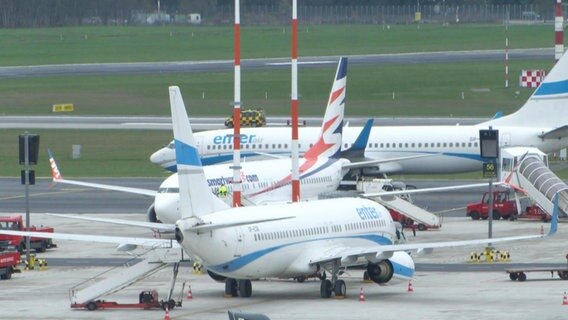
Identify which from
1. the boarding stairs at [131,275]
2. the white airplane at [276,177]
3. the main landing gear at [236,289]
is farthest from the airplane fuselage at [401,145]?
the boarding stairs at [131,275]

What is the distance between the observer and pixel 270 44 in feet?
653

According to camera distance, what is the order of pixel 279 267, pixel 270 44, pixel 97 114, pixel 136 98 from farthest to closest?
pixel 270 44
pixel 136 98
pixel 97 114
pixel 279 267

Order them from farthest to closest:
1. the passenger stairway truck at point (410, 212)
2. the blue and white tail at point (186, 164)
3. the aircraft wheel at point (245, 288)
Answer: the passenger stairway truck at point (410, 212) < the aircraft wheel at point (245, 288) < the blue and white tail at point (186, 164)

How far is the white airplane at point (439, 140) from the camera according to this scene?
8450 centimetres

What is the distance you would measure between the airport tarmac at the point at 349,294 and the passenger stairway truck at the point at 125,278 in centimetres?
51

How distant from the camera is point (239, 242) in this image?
45.5 metres

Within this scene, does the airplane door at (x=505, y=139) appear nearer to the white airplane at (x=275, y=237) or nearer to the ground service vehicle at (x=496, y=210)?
the ground service vehicle at (x=496, y=210)

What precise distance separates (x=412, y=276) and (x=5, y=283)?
48.9 ft

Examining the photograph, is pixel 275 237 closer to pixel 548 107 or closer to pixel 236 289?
pixel 236 289

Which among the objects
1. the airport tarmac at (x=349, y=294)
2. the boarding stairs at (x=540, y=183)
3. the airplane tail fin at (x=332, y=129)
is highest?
the airplane tail fin at (x=332, y=129)

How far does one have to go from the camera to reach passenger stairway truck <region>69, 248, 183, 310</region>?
45781 mm

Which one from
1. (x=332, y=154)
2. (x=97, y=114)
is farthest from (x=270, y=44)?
(x=332, y=154)

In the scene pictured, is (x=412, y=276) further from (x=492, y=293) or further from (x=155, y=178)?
(x=155, y=178)

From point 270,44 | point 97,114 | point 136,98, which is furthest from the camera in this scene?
point 270,44
